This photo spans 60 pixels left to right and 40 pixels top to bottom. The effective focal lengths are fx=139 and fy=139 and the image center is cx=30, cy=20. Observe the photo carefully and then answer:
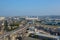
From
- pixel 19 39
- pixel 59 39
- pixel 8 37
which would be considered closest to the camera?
pixel 59 39

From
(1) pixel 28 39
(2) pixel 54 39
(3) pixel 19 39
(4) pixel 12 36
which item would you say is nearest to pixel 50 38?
(2) pixel 54 39

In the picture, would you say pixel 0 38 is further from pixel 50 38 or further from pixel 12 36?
pixel 50 38

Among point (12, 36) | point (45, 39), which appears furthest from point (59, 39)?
point (12, 36)

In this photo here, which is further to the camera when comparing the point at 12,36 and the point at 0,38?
the point at 12,36

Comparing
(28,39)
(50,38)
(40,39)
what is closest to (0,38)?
(28,39)

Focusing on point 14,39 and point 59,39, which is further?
point 14,39

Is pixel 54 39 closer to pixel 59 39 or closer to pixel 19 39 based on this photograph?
pixel 59 39

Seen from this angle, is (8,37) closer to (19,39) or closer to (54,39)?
(19,39)

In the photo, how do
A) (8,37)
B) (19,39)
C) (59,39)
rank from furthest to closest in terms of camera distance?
1. (8,37)
2. (19,39)
3. (59,39)
